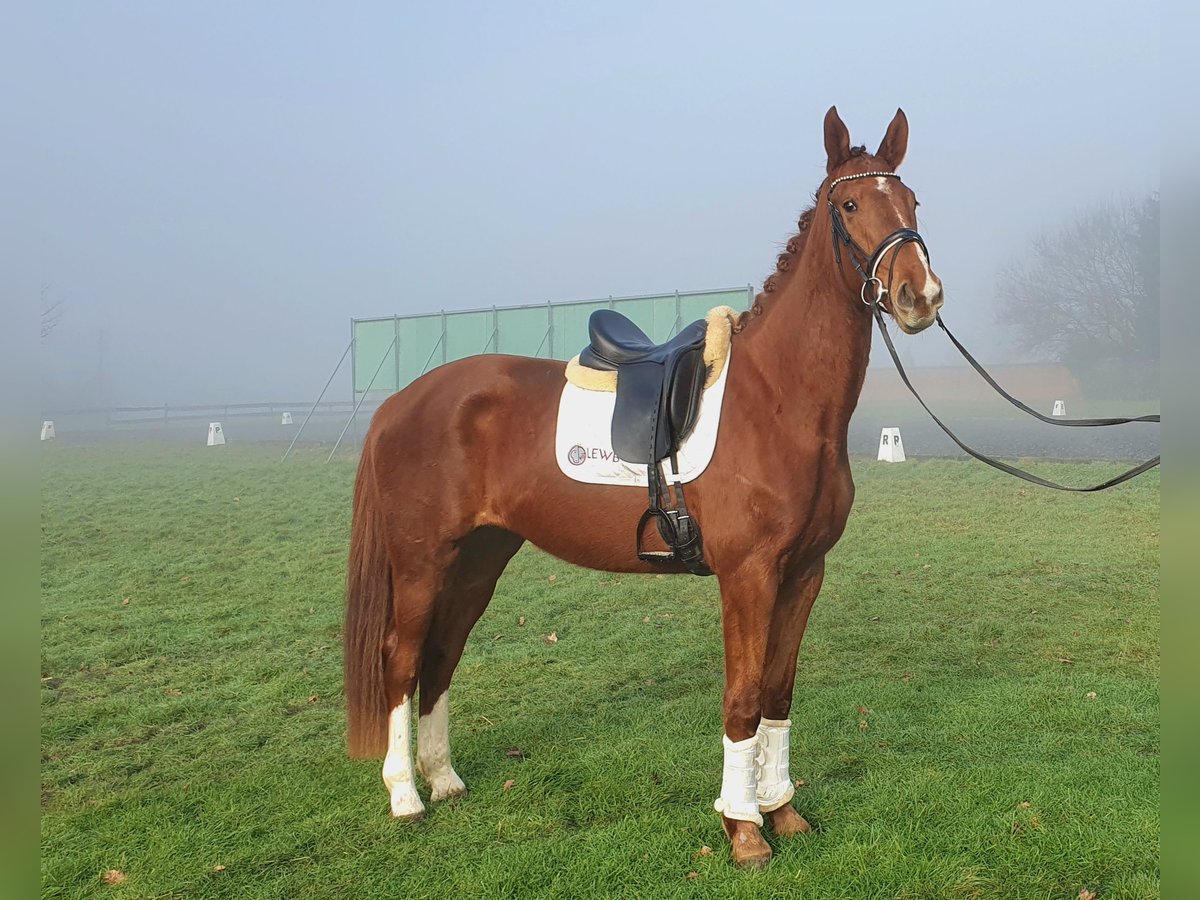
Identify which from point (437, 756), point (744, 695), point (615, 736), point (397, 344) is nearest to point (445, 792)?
point (437, 756)

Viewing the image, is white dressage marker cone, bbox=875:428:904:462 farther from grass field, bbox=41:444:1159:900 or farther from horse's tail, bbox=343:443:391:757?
horse's tail, bbox=343:443:391:757

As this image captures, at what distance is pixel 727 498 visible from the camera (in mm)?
3299

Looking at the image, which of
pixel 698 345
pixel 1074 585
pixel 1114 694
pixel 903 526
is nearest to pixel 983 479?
pixel 903 526

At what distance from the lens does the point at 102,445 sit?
26.5 metres

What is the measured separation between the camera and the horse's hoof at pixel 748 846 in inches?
127

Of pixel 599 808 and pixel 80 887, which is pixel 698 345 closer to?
pixel 599 808

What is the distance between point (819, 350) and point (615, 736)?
8.13 ft

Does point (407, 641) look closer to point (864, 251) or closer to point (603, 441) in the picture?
point (603, 441)

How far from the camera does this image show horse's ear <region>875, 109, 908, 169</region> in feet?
10.6

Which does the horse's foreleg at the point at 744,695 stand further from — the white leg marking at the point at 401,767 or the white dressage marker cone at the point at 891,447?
the white dressage marker cone at the point at 891,447

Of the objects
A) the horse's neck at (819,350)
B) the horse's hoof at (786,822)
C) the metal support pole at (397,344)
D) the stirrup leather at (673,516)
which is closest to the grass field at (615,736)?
the horse's hoof at (786,822)

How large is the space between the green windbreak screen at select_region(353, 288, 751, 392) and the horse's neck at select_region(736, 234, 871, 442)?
11681mm

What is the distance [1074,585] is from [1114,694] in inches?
118
